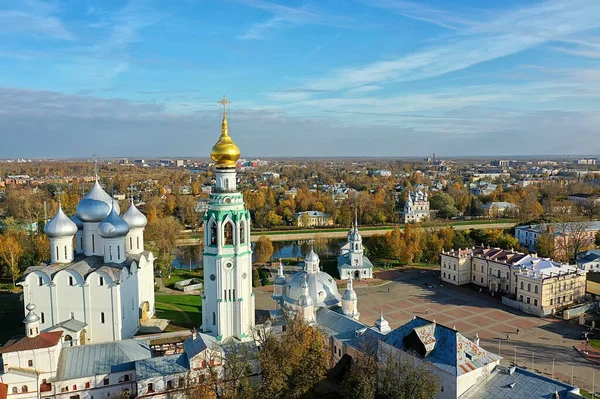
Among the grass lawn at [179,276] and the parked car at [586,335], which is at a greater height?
the grass lawn at [179,276]

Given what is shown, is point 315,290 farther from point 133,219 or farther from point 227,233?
point 133,219

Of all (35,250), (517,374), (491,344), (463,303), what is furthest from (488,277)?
(35,250)

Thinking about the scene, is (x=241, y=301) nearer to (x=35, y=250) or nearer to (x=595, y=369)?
(x=595, y=369)

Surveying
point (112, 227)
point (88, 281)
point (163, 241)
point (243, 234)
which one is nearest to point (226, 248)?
point (243, 234)

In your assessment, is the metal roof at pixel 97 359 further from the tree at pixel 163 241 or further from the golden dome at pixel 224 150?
the tree at pixel 163 241

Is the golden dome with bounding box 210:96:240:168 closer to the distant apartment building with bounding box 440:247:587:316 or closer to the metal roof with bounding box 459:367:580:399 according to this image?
the metal roof with bounding box 459:367:580:399


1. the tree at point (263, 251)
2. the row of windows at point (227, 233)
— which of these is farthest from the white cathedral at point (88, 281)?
the tree at point (263, 251)
